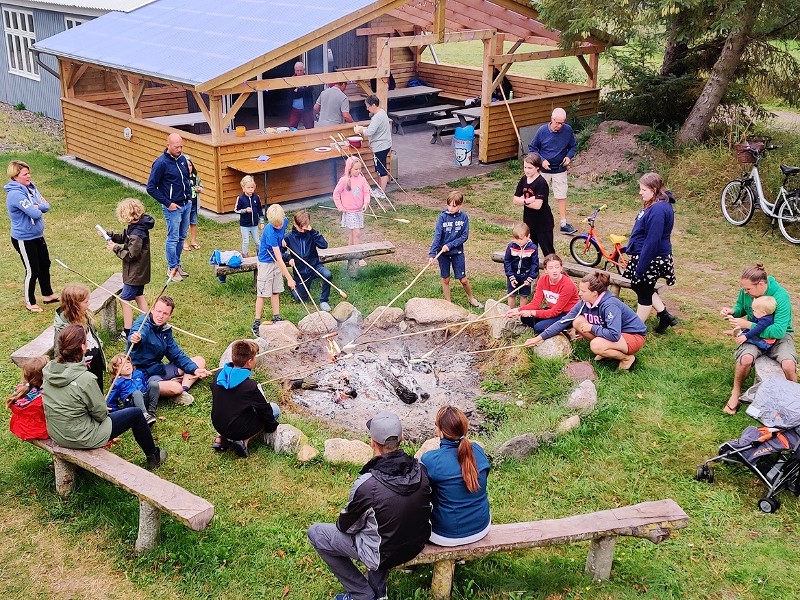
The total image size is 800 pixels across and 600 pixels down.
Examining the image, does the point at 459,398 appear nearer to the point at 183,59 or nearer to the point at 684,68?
the point at 183,59

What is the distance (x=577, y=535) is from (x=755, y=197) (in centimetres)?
907

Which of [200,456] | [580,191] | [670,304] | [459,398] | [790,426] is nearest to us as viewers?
[790,426]

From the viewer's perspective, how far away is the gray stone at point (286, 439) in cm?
643

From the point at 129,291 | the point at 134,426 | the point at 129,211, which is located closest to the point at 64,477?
the point at 134,426

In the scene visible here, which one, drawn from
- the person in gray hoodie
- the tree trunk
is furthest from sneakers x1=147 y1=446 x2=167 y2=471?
the tree trunk

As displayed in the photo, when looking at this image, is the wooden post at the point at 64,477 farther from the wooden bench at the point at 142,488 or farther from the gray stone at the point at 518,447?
the gray stone at the point at 518,447

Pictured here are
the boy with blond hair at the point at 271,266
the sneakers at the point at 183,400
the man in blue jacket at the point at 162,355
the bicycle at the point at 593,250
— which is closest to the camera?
the man in blue jacket at the point at 162,355

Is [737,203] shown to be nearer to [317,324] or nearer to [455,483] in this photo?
[317,324]

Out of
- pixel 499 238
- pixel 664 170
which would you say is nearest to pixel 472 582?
pixel 499 238

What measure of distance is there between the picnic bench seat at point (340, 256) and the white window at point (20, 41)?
12.9 m

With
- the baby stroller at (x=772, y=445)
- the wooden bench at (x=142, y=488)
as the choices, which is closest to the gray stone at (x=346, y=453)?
the wooden bench at (x=142, y=488)

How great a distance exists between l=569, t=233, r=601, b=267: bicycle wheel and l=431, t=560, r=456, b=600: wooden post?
6.17m

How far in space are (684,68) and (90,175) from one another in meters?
11.8

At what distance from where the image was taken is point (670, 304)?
9.51 meters
